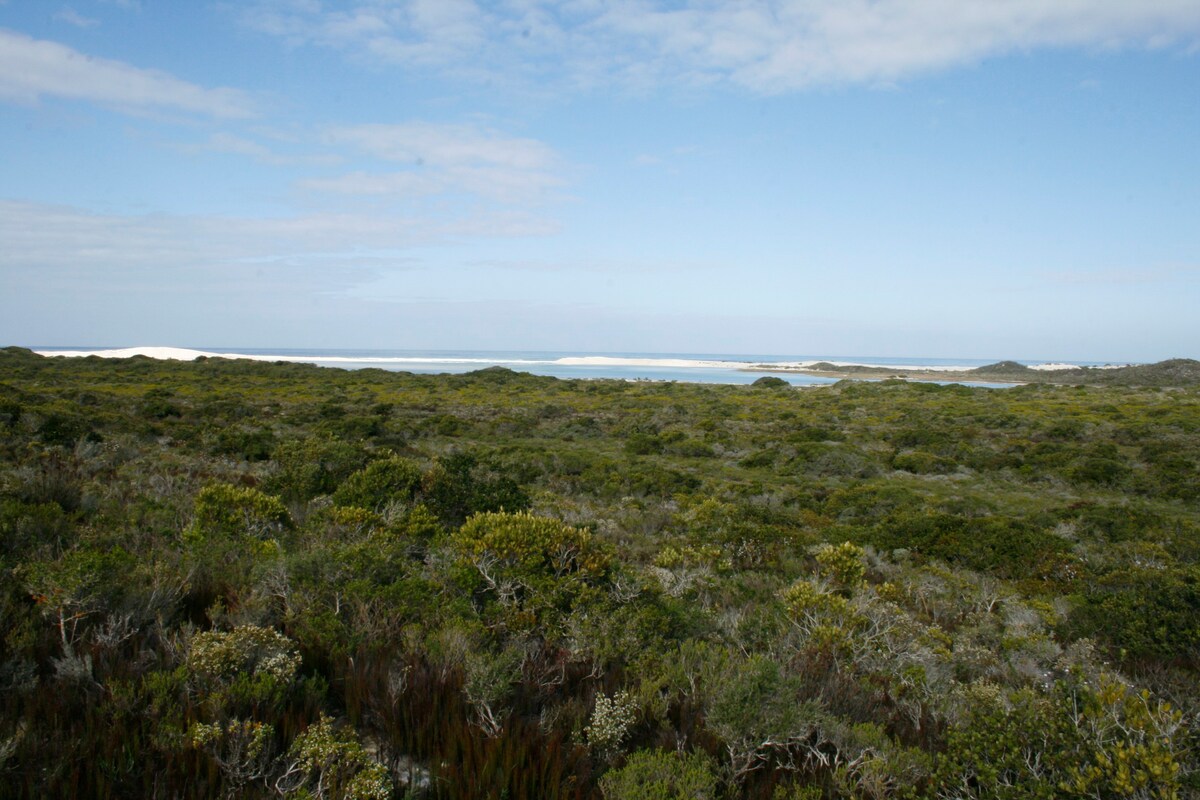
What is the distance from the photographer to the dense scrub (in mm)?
2701

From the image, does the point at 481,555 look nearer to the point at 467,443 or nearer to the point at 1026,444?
the point at 467,443

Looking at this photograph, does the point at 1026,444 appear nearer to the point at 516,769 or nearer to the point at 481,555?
the point at 481,555

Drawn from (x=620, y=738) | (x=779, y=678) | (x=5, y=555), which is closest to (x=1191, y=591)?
(x=779, y=678)

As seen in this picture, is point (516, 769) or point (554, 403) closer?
point (516, 769)

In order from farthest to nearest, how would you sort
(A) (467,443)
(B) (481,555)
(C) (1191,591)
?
(A) (467,443), (C) (1191,591), (B) (481,555)

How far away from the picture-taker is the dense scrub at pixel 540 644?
2701 mm

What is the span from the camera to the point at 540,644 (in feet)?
13.6

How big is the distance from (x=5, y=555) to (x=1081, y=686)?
663 centimetres

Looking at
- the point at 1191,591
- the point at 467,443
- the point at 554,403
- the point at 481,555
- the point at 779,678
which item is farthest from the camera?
the point at 554,403

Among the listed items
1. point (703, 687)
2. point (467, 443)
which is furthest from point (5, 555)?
point (467, 443)

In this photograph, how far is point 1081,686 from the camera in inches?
137

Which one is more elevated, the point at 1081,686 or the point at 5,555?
the point at 5,555

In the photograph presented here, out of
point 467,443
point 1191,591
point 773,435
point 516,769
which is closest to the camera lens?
point 516,769

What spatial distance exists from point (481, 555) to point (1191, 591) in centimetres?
668
